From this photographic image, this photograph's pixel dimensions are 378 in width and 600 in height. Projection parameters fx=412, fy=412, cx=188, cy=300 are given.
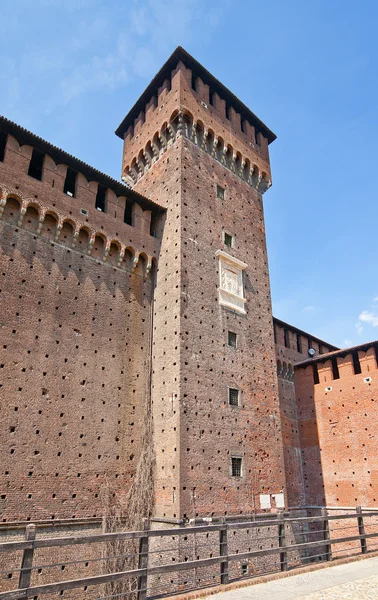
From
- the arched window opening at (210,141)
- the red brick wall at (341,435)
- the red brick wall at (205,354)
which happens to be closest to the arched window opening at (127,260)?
the red brick wall at (205,354)

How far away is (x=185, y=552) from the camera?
11.0 meters

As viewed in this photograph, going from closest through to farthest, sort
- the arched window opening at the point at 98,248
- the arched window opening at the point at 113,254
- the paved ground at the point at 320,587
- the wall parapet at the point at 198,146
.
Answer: the paved ground at the point at 320,587 < the arched window opening at the point at 98,248 < the arched window opening at the point at 113,254 < the wall parapet at the point at 198,146

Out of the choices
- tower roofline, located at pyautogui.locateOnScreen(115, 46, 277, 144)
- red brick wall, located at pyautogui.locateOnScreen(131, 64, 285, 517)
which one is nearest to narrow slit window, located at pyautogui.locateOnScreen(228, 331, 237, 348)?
red brick wall, located at pyautogui.locateOnScreen(131, 64, 285, 517)

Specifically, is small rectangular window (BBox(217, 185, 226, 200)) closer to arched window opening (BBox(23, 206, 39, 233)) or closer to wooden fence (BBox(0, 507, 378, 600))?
arched window opening (BBox(23, 206, 39, 233))

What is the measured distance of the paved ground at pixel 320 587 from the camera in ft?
17.8

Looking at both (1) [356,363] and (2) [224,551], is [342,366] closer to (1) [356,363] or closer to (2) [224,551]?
(1) [356,363]

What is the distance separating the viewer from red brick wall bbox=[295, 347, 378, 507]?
17031 mm

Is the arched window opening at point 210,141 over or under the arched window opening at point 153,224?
over

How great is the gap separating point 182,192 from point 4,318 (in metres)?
8.04

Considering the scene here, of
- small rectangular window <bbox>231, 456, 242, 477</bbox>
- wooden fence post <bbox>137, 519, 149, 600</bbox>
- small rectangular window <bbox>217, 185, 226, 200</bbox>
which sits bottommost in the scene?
wooden fence post <bbox>137, 519, 149, 600</bbox>

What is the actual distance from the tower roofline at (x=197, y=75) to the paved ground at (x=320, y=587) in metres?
18.7

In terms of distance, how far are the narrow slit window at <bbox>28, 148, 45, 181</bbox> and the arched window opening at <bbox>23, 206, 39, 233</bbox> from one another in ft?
4.92

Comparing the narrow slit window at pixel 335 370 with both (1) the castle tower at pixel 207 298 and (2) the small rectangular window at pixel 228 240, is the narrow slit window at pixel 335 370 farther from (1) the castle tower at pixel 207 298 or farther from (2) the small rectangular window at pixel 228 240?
(2) the small rectangular window at pixel 228 240

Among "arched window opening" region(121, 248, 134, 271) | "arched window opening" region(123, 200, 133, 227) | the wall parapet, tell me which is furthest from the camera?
the wall parapet
